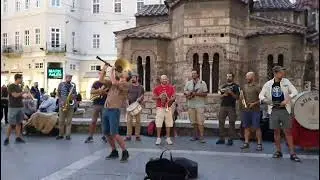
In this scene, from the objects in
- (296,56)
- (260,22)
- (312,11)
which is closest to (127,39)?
(260,22)

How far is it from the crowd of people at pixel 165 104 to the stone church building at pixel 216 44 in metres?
5.13

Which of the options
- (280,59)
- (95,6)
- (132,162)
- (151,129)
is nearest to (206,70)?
(280,59)

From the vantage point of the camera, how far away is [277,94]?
687 cm

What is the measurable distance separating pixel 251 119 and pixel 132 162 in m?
2.66

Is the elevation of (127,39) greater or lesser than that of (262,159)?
greater

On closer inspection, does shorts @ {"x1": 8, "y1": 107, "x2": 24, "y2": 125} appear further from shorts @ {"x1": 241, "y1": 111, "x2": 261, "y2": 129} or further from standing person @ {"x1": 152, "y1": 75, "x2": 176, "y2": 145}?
shorts @ {"x1": 241, "y1": 111, "x2": 261, "y2": 129}

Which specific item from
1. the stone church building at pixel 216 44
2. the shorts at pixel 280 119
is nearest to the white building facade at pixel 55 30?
the shorts at pixel 280 119

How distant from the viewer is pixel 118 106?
682 cm

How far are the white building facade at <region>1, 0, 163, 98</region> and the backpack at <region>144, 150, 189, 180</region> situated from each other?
143 centimetres

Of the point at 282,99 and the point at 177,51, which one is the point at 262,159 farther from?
the point at 177,51

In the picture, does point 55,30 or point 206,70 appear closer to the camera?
point 55,30

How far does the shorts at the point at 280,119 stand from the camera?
6.90m

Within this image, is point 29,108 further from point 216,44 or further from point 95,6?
point 216,44

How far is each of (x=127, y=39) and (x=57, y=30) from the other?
1241 centimetres
